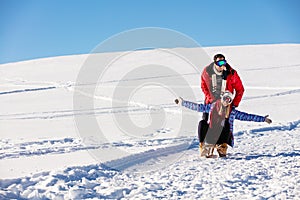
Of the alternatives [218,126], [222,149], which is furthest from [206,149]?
[218,126]

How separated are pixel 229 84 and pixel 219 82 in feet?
0.47

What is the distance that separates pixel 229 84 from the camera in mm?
5293

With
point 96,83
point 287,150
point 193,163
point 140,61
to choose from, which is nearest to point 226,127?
point 193,163

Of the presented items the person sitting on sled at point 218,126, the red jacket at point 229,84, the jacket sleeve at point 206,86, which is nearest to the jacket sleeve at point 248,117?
the person sitting on sled at point 218,126

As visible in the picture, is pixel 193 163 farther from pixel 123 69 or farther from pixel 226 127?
pixel 123 69

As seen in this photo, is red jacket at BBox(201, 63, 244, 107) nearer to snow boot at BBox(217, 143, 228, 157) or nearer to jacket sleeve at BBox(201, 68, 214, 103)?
jacket sleeve at BBox(201, 68, 214, 103)

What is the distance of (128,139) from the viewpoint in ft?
23.3

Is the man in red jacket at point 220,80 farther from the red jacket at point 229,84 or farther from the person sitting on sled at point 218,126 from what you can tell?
the person sitting on sled at point 218,126

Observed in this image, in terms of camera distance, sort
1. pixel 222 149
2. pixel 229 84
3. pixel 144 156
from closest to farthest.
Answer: pixel 229 84, pixel 222 149, pixel 144 156

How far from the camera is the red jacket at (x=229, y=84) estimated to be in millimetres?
5285

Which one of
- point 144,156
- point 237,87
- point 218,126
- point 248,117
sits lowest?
point 144,156

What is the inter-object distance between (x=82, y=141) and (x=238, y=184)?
3.68 meters

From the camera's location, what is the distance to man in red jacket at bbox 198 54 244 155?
5254mm

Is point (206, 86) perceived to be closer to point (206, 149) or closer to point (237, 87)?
point (237, 87)
